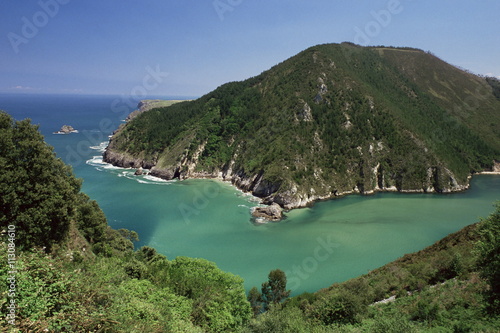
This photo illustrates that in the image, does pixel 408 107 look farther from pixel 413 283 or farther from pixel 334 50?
pixel 413 283

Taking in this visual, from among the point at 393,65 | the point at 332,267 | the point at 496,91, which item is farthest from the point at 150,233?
the point at 496,91

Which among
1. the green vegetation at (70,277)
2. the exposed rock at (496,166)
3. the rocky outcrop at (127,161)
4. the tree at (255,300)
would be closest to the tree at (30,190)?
the green vegetation at (70,277)

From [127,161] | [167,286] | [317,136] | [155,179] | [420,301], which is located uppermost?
[317,136]

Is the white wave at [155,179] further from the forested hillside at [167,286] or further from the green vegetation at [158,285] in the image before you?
the forested hillside at [167,286]
